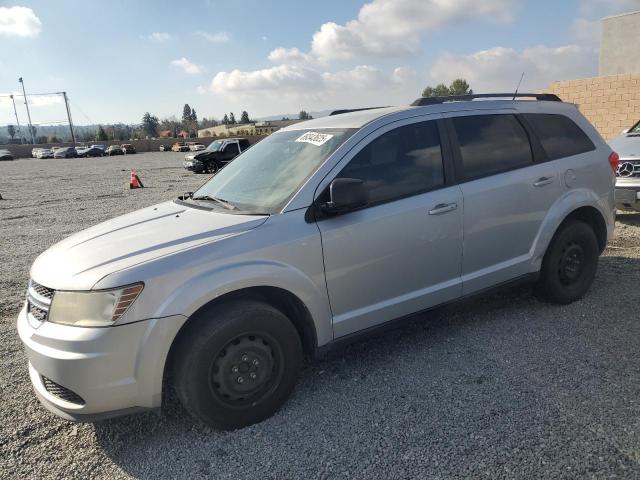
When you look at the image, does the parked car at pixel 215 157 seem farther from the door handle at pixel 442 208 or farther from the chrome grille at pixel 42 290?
the chrome grille at pixel 42 290

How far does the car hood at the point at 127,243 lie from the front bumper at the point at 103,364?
0.28 m

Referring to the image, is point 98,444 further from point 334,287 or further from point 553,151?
point 553,151

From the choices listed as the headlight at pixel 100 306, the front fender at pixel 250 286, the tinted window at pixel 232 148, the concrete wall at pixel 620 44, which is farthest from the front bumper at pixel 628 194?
the tinted window at pixel 232 148

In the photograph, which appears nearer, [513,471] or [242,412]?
[513,471]

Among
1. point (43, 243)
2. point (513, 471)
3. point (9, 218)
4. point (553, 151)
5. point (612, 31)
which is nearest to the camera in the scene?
point (513, 471)

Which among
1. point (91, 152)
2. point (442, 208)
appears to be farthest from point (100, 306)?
point (91, 152)

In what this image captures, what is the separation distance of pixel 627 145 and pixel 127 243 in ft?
25.9

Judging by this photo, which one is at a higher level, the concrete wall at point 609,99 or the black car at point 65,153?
the black car at point 65,153

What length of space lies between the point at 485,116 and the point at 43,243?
782cm

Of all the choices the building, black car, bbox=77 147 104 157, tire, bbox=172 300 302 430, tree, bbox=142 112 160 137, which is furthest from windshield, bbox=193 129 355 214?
tree, bbox=142 112 160 137

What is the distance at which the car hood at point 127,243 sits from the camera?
102 inches

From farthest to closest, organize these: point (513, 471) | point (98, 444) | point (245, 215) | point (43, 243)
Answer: point (43, 243)
point (245, 215)
point (98, 444)
point (513, 471)

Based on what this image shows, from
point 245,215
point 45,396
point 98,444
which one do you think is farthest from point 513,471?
point 45,396

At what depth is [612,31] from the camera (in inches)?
810
